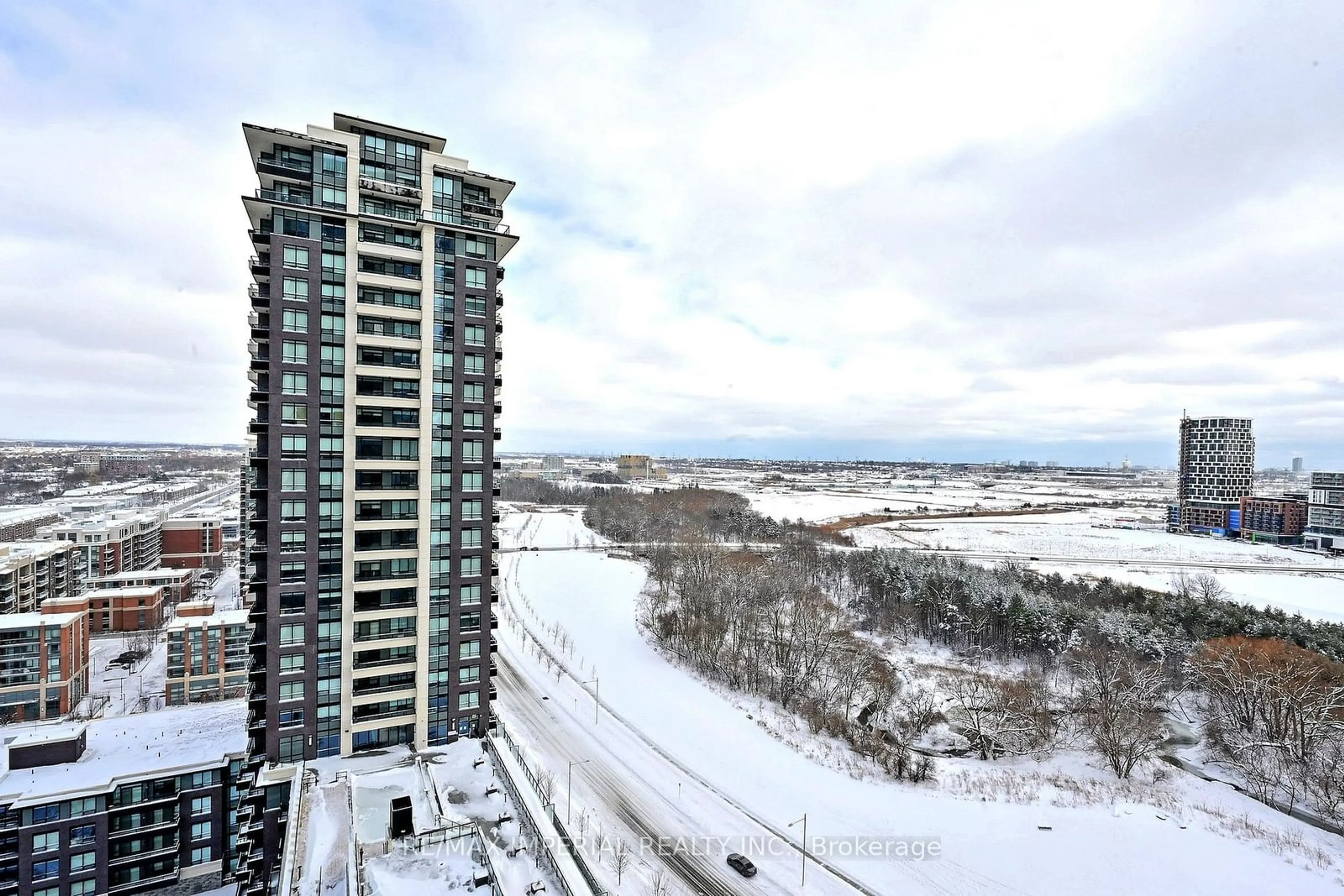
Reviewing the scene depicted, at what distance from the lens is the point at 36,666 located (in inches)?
1594

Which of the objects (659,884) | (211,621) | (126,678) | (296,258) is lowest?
(126,678)

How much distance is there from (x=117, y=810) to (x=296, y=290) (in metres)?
23.9

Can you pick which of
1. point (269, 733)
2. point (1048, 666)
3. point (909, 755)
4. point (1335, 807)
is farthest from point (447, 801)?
point (1048, 666)

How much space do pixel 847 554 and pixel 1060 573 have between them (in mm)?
22487

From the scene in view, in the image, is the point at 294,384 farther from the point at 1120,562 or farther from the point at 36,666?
the point at 1120,562

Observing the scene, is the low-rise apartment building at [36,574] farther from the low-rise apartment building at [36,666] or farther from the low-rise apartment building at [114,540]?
the low-rise apartment building at [36,666]

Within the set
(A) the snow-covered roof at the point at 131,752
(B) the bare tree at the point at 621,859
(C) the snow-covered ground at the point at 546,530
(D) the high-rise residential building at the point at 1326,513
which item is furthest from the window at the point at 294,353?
A: (D) the high-rise residential building at the point at 1326,513

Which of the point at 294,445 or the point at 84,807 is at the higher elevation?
the point at 294,445

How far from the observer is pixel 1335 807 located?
83.3ft

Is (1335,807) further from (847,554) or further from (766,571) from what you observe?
(847,554)

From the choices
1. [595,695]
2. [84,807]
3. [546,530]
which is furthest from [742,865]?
[546,530]

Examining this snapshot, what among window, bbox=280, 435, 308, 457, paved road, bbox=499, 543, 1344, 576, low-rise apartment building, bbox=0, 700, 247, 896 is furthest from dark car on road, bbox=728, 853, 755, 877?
paved road, bbox=499, 543, 1344, 576

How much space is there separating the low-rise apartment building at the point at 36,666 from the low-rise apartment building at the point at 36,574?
1359 centimetres

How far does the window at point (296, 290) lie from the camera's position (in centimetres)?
2356
